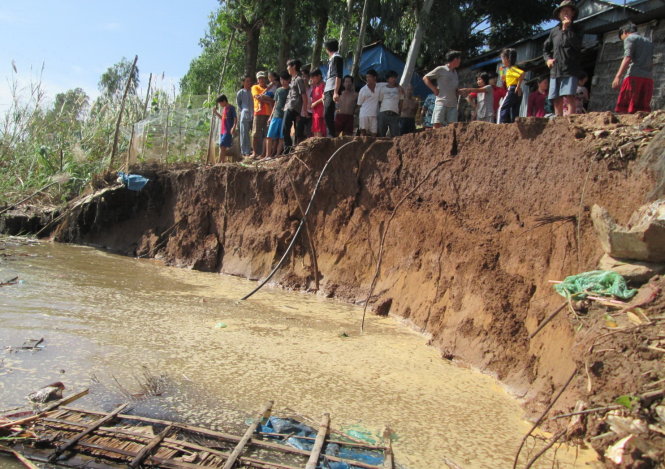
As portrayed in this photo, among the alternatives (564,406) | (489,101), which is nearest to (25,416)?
(564,406)

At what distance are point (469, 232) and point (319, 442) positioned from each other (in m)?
3.12

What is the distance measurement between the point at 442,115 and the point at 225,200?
3594mm

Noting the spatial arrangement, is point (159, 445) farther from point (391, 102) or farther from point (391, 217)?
point (391, 102)

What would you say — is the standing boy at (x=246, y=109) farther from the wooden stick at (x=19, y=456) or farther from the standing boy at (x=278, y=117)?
the wooden stick at (x=19, y=456)

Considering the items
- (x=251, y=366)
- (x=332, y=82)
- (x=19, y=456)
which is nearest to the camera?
(x=19, y=456)

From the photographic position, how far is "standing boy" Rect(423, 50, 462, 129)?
6.68m

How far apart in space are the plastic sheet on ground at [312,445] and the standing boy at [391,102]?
16.1 feet

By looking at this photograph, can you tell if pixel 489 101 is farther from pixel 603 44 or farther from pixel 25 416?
pixel 25 416

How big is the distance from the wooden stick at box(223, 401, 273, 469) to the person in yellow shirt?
4551 millimetres

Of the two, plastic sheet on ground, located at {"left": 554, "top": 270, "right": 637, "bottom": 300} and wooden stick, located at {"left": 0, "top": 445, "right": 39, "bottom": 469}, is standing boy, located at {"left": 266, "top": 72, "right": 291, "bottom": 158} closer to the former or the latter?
plastic sheet on ground, located at {"left": 554, "top": 270, "right": 637, "bottom": 300}

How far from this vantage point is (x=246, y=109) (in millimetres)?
9016

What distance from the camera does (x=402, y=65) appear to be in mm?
13984

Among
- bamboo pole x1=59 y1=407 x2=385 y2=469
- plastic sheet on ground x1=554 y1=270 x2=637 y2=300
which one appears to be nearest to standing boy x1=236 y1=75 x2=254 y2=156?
plastic sheet on ground x1=554 y1=270 x2=637 y2=300

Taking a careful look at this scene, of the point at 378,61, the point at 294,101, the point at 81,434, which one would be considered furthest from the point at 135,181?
the point at 81,434
